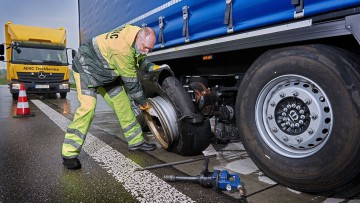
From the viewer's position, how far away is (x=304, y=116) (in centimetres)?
207

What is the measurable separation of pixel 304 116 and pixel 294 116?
7 centimetres

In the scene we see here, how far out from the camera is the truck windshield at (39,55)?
1052cm

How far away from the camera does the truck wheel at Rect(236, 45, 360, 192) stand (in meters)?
1.76

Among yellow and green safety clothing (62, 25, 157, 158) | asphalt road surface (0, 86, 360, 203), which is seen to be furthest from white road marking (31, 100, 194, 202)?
yellow and green safety clothing (62, 25, 157, 158)

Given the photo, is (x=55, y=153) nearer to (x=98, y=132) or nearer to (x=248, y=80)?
(x=98, y=132)

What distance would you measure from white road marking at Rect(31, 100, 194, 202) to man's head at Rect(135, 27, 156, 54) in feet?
3.82

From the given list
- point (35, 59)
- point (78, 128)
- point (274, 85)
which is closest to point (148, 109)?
point (78, 128)

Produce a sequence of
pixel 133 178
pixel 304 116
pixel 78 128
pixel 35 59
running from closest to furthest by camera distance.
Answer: pixel 304 116 < pixel 133 178 < pixel 78 128 < pixel 35 59

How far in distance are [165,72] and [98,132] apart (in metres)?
2.03

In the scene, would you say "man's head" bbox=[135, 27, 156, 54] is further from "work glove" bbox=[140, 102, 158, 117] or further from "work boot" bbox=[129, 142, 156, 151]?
"work boot" bbox=[129, 142, 156, 151]

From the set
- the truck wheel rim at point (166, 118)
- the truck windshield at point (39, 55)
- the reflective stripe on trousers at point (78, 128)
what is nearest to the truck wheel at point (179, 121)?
the truck wheel rim at point (166, 118)

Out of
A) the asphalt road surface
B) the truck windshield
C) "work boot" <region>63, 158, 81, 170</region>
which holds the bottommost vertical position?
the asphalt road surface

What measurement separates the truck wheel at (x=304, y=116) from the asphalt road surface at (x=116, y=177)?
0.77 ft

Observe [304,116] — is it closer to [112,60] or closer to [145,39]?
[145,39]
